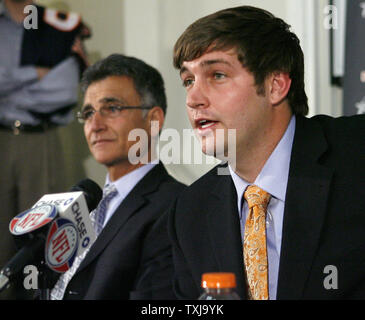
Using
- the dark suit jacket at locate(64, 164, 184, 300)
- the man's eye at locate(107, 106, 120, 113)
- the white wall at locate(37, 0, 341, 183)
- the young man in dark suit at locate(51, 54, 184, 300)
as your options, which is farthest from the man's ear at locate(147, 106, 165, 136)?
the white wall at locate(37, 0, 341, 183)

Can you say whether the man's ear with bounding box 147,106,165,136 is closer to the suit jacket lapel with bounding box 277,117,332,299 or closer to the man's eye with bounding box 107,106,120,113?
the man's eye with bounding box 107,106,120,113

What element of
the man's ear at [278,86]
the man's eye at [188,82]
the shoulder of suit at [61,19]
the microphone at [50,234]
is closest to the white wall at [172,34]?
the shoulder of suit at [61,19]

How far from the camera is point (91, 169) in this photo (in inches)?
113

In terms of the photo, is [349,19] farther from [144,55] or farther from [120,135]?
[144,55]

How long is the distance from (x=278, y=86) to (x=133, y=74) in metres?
0.76

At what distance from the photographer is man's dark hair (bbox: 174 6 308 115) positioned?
4.25 ft

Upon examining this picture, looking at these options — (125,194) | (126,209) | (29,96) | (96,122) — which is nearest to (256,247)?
(126,209)

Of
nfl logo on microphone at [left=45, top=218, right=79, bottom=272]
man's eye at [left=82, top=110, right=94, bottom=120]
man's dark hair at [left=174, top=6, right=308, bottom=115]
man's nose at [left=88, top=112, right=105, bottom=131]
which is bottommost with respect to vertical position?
nfl logo on microphone at [left=45, top=218, right=79, bottom=272]

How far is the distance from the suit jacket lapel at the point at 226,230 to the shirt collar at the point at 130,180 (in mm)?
537

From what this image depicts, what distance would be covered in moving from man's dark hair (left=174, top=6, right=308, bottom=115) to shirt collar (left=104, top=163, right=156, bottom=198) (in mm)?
598

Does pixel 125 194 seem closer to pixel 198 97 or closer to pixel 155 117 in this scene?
pixel 155 117

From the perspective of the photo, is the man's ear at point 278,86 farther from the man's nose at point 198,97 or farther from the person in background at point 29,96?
the person in background at point 29,96

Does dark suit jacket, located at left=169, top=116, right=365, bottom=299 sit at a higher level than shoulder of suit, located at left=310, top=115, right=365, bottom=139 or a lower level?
lower

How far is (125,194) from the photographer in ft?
6.18
